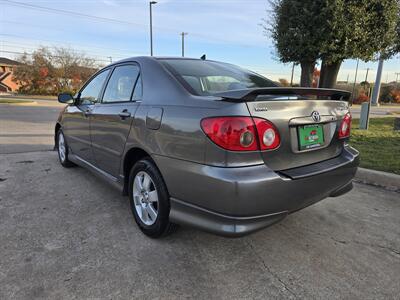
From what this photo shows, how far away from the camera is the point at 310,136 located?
2328 mm

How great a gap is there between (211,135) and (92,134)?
208 cm

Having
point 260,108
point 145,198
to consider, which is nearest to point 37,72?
point 145,198

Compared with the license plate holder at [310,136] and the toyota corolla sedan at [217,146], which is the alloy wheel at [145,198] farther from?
the license plate holder at [310,136]

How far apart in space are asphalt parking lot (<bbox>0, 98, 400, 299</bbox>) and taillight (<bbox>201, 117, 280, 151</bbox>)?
95 cm

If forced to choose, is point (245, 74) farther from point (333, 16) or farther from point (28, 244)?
point (333, 16)

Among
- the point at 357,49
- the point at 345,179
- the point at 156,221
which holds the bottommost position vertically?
the point at 156,221

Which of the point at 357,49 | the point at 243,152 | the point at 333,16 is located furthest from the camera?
the point at 357,49

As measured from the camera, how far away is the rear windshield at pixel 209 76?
8.37 feet

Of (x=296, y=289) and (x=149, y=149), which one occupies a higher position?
(x=149, y=149)

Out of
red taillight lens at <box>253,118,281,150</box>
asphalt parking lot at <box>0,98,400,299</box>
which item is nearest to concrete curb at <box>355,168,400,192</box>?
asphalt parking lot at <box>0,98,400,299</box>

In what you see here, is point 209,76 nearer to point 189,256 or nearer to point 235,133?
point 235,133

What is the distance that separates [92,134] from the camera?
3.59 meters

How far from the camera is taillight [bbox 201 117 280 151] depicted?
Result: 196cm

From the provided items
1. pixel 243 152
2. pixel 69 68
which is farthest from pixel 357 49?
pixel 69 68
